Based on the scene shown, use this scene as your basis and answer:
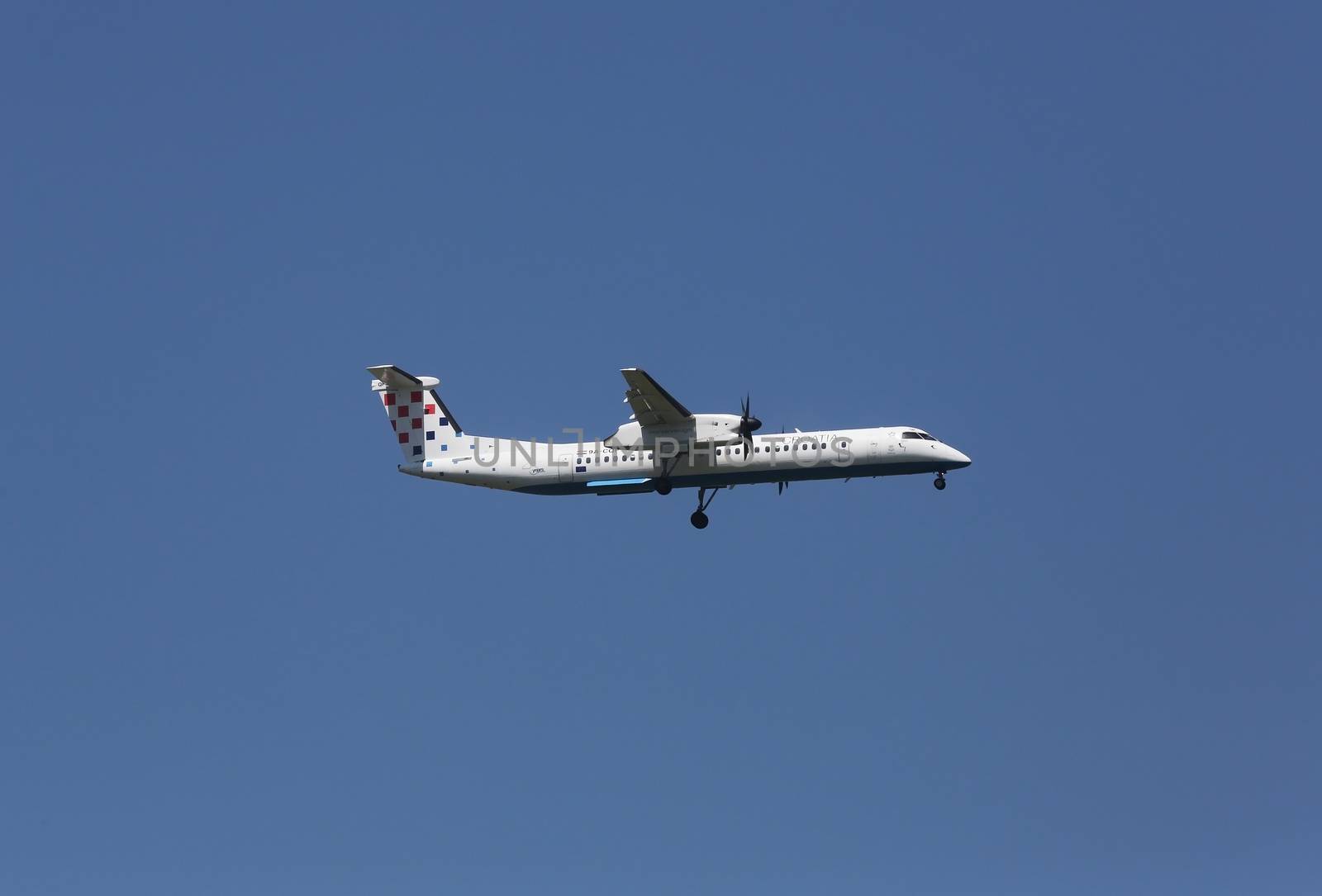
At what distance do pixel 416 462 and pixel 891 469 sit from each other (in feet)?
45.1

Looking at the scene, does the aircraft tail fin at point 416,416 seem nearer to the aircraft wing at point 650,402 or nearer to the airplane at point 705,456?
the airplane at point 705,456

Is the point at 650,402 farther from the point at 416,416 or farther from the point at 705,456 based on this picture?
the point at 416,416

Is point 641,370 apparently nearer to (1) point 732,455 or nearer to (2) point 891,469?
(1) point 732,455

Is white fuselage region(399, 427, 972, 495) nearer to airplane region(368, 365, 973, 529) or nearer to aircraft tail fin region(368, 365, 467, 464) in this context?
airplane region(368, 365, 973, 529)

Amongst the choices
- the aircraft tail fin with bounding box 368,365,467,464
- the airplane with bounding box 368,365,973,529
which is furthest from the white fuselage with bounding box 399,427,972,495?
the aircraft tail fin with bounding box 368,365,467,464

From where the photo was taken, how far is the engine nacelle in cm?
3916

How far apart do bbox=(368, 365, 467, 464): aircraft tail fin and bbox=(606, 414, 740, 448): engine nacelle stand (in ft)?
17.9

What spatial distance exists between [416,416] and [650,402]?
7899 mm

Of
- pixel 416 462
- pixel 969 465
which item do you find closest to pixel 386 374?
pixel 416 462

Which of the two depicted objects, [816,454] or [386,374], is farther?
[386,374]

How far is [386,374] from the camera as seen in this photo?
42.2m

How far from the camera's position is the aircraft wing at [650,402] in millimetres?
37531

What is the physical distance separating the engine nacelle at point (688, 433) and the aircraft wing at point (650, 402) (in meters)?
0.20

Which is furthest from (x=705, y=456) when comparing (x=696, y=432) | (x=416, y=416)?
(x=416, y=416)
